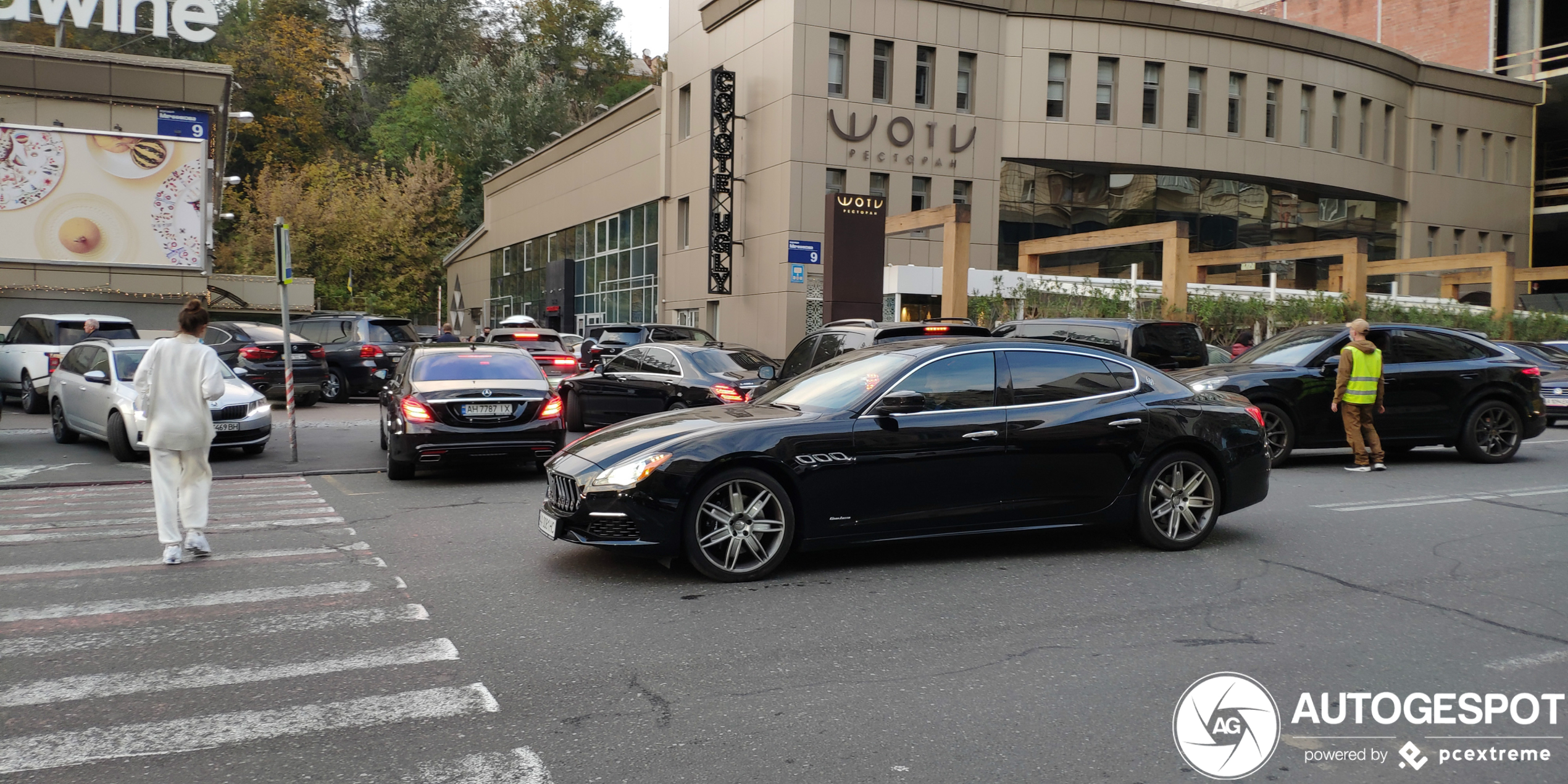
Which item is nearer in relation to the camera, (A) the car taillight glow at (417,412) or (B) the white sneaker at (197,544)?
(B) the white sneaker at (197,544)

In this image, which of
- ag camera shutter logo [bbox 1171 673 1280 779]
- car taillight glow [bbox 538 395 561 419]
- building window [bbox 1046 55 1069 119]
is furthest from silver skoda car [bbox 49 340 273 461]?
building window [bbox 1046 55 1069 119]

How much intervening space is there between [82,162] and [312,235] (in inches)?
757

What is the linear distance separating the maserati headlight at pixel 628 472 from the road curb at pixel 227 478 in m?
6.80

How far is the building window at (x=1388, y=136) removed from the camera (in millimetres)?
39812

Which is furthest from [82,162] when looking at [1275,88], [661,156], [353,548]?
[1275,88]

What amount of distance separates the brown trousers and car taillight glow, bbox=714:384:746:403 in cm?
699

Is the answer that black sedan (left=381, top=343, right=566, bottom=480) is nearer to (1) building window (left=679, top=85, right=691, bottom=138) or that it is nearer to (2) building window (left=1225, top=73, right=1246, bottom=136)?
(1) building window (left=679, top=85, right=691, bottom=138)

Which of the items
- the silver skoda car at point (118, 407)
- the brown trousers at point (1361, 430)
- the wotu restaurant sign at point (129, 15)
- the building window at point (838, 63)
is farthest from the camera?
the building window at point (838, 63)

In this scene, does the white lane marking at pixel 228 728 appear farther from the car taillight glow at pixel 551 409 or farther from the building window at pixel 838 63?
the building window at pixel 838 63

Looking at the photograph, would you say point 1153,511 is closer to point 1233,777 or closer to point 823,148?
point 1233,777

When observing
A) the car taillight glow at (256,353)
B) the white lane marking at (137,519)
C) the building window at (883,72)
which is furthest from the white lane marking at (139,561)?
the building window at (883,72)

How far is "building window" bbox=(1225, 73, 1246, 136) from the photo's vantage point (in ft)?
115

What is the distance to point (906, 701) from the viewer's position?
4508mm

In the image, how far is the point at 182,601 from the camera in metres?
6.11
